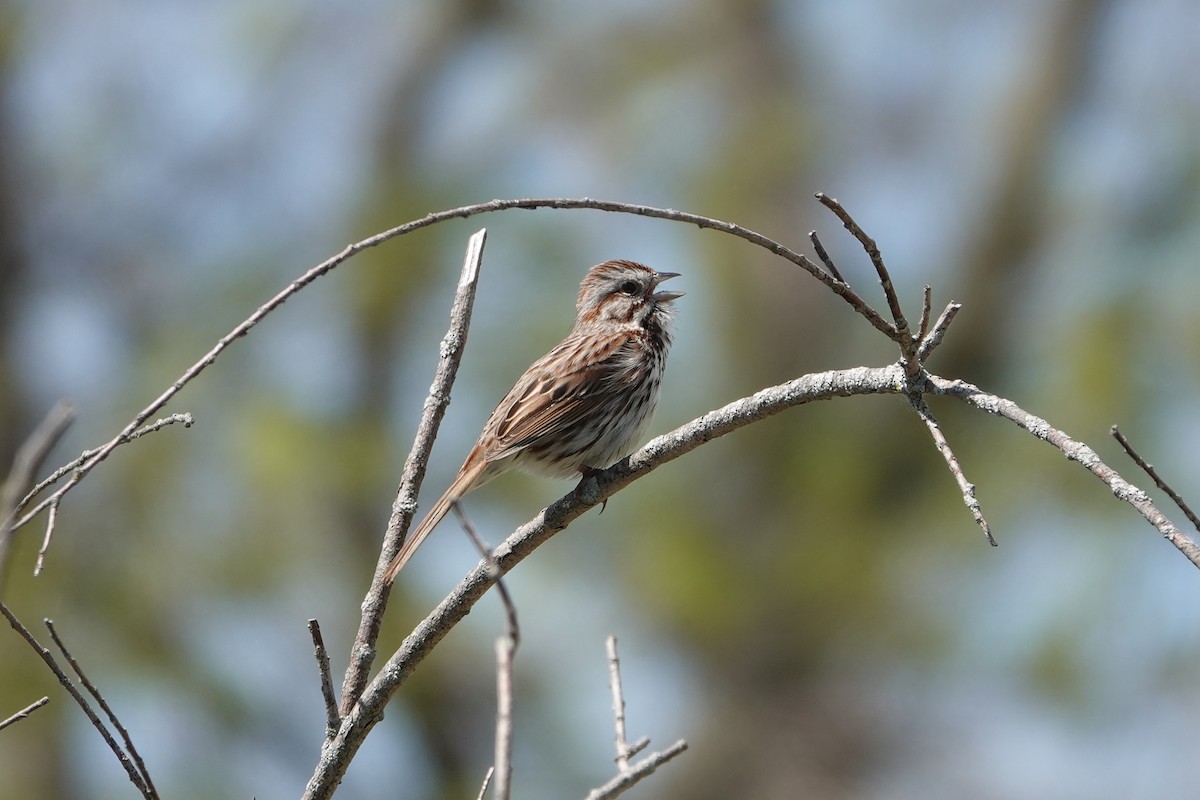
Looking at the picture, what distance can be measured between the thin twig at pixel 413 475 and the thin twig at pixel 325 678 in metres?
0.05

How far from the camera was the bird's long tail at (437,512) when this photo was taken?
302cm

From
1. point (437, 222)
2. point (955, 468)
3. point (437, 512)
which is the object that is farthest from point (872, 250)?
point (437, 512)

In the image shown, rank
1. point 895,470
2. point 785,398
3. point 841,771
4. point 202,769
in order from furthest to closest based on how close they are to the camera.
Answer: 1. point 895,470
2. point 841,771
3. point 202,769
4. point 785,398

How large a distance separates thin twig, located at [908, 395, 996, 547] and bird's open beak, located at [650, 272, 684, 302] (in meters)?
3.52

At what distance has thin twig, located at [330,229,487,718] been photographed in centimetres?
284

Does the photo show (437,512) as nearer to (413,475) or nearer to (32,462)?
(413,475)

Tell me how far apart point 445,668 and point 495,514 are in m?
2.48

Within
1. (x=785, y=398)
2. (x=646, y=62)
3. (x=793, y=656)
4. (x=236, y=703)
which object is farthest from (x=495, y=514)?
(x=785, y=398)

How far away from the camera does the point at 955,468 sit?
2320 mm

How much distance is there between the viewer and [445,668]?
1516cm

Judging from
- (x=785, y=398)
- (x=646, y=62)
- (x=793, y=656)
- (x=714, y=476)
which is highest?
(x=646, y=62)

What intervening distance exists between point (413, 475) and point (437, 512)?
1423 millimetres

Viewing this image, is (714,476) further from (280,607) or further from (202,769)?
(202,769)

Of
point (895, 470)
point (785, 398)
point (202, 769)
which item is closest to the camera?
point (785, 398)
